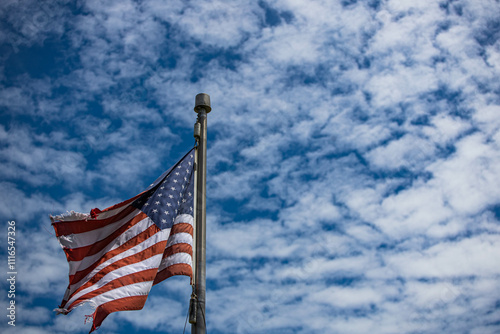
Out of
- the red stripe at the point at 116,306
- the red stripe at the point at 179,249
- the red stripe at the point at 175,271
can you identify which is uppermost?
the red stripe at the point at 179,249

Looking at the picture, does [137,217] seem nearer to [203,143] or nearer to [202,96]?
[203,143]

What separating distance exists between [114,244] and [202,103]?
376cm

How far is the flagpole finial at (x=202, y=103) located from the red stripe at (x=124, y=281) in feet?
12.6

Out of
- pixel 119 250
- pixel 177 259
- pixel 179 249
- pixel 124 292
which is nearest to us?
pixel 124 292

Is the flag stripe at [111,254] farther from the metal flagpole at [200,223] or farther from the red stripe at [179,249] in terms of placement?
the metal flagpole at [200,223]

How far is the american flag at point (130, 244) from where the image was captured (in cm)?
1096

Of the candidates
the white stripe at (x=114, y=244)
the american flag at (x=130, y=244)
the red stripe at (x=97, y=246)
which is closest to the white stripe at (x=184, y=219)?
the american flag at (x=130, y=244)

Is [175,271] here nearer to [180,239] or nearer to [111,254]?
[180,239]

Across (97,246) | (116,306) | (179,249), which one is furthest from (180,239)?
(97,246)

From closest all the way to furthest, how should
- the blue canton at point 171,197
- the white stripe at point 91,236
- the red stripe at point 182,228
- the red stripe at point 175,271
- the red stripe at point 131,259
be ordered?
1. the red stripe at point 175,271
2. the red stripe at point 131,259
3. the red stripe at point 182,228
4. the blue canton at point 171,197
5. the white stripe at point 91,236

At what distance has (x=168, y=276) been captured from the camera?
11156mm

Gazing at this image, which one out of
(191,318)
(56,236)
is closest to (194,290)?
(191,318)

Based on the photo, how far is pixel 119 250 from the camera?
11719 mm

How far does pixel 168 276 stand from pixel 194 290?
963 mm
